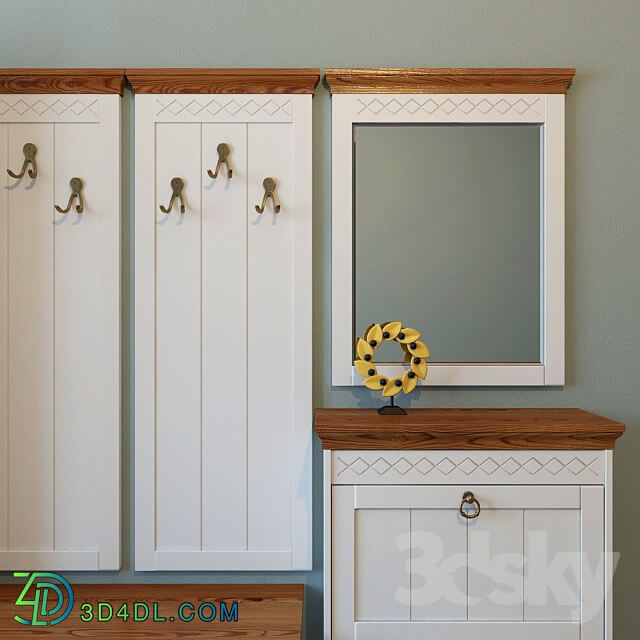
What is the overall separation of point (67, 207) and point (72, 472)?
0.71 metres

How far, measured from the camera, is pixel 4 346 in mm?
1759

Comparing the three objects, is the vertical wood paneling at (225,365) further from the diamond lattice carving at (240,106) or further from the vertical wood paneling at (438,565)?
the vertical wood paneling at (438,565)

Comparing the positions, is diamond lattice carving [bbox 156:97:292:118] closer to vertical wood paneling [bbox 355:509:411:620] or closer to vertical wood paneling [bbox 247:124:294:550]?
vertical wood paneling [bbox 247:124:294:550]

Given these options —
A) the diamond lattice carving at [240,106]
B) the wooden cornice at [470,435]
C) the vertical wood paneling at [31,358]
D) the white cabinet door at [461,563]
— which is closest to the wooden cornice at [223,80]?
the diamond lattice carving at [240,106]

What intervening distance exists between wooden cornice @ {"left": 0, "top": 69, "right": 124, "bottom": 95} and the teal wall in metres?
0.05

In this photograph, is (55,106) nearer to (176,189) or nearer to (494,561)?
(176,189)

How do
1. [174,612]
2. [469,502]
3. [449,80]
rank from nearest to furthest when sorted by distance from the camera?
[469,502], [174,612], [449,80]

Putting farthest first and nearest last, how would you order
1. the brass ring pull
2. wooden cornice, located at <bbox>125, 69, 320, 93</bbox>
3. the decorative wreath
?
wooden cornice, located at <bbox>125, 69, 320, 93</bbox>, the decorative wreath, the brass ring pull

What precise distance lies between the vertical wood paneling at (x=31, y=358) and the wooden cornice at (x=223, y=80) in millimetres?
354

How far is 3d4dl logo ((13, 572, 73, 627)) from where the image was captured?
5.03ft

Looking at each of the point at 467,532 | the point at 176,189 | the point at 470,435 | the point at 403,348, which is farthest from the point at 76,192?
the point at 467,532

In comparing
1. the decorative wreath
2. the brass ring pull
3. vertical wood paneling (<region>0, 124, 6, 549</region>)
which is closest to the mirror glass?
the decorative wreath

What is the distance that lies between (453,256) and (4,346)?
1239mm

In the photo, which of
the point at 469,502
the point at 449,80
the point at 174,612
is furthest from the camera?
the point at 449,80
